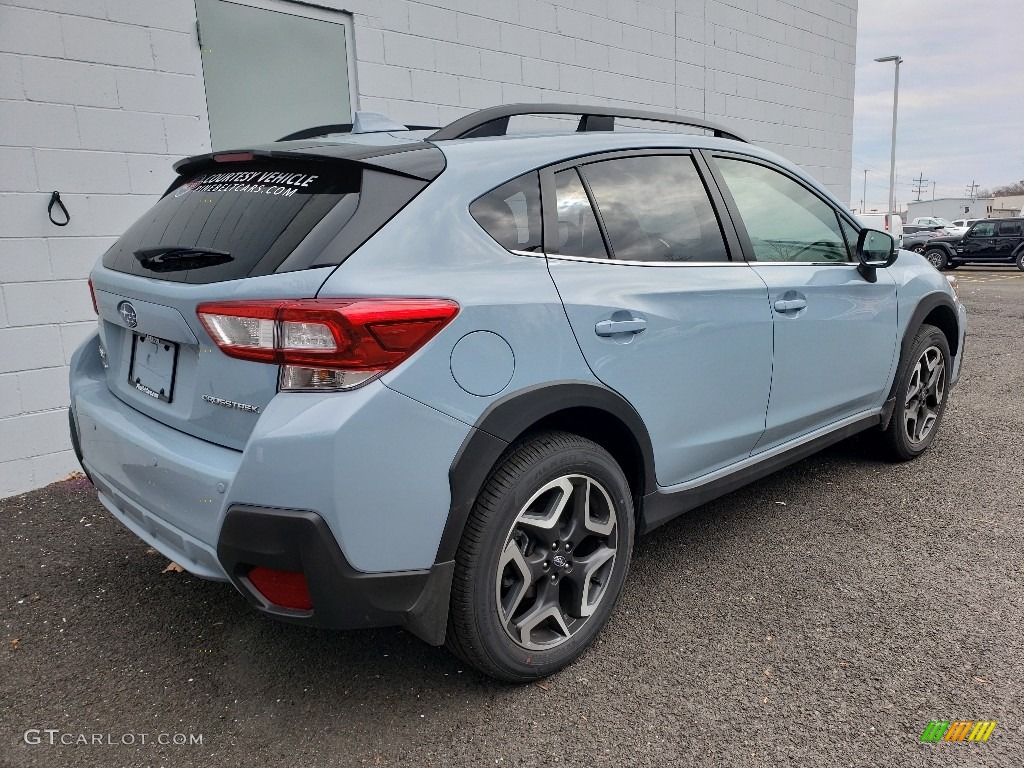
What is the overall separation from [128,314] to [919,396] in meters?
3.94

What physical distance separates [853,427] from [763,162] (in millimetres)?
1381

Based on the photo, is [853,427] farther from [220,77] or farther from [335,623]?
[220,77]

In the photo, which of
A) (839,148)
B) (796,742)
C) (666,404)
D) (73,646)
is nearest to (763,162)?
(666,404)

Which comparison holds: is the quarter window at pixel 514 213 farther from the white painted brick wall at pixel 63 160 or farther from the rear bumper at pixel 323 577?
the white painted brick wall at pixel 63 160

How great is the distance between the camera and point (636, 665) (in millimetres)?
2404

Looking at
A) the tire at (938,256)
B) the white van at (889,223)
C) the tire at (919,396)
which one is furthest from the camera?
the tire at (938,256)

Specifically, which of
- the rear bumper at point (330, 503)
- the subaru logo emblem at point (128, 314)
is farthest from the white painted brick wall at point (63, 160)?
the rear bumper at point (330, 503)

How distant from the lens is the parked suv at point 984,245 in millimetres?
21219

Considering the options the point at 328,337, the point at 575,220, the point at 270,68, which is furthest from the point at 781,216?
the point at 270,68

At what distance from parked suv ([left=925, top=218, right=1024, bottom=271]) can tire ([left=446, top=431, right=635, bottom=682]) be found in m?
21.9

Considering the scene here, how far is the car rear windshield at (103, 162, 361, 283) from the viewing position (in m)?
1.96

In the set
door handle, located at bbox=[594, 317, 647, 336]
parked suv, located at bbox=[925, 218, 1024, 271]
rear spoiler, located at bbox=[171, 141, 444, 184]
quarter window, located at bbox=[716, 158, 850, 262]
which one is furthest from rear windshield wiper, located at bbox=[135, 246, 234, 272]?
parked suv, located at bbox=[925, 218, 1024, 271]

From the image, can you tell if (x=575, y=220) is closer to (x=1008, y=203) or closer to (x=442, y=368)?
(x=442, y=368)

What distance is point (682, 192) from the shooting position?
2818 mm
